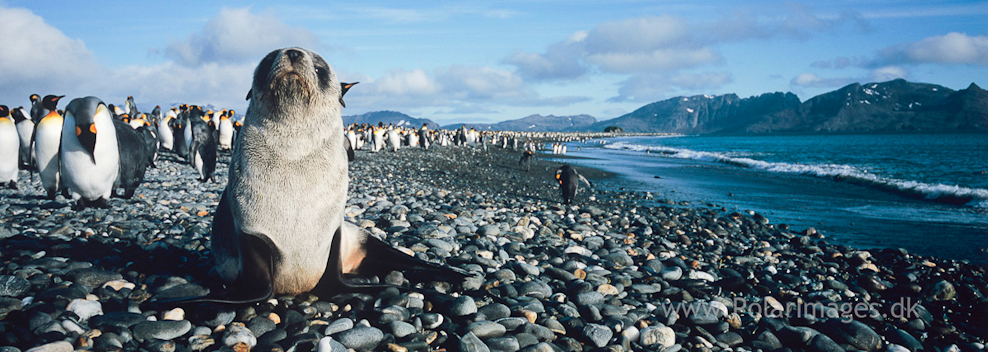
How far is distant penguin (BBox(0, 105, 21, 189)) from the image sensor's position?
9.54 metres

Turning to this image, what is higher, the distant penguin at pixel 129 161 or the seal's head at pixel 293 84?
the seal's head at pixel 293 84

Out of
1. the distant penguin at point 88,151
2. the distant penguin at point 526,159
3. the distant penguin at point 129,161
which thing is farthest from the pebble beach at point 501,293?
the distant penguin at point 526,159

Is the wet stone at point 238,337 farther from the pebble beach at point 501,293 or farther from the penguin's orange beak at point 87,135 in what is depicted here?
the penguin's orange beak at point 87,135

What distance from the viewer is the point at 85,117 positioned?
6.98 meters

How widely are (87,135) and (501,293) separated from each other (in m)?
6.73

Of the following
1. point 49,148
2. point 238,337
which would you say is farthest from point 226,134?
point 238,337

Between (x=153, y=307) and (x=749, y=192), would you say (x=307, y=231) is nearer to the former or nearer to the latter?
(x=153, y=307)

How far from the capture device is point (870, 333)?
3645mm

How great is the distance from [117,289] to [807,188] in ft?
62.3

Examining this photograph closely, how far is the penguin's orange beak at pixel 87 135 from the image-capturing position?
7051 millimetres

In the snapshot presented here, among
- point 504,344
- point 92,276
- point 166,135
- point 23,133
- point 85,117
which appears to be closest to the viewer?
point 504,344

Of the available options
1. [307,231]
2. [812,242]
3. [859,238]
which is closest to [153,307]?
[307,231]

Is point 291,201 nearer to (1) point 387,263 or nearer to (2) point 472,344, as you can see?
(1) point 387,263

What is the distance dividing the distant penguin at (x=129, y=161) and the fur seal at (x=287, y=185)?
6.36 meters
